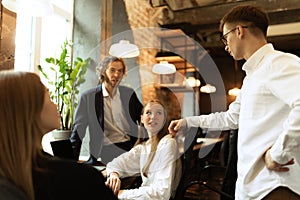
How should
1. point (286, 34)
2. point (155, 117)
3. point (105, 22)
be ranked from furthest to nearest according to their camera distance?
1. point (286, 34)
2. point (105, 22)
3. point (155, 117)

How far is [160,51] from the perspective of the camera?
5.88 metres

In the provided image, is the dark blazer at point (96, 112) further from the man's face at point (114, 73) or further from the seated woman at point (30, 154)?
the seated woman at point (30, 154)

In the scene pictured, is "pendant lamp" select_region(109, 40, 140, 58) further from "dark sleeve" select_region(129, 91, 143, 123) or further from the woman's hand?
the woman's hand

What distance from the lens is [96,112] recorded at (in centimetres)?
253

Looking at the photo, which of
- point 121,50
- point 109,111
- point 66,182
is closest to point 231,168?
point 109,111

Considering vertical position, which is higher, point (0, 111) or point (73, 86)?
point (73, 86)

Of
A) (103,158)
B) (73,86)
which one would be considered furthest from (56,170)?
(73,86)

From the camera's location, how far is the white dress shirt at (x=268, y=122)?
1.00 metres

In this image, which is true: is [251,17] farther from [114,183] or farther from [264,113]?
[114,183]

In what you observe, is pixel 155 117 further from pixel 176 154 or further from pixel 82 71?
pixel 82 71

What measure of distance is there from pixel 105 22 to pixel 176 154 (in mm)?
2559

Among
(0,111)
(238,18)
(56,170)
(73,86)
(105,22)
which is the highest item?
(105,22)

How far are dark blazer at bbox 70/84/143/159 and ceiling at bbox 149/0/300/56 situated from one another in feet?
10.4

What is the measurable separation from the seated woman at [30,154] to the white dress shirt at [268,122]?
0.67 metres
